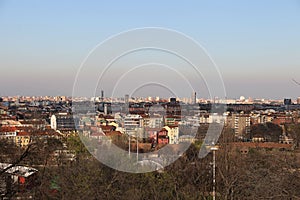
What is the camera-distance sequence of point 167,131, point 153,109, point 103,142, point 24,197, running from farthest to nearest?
point 167,131
point 153,109
point 103,142
point 24,197

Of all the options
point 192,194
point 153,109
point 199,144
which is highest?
point 153,109

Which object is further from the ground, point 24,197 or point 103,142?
point 103,142

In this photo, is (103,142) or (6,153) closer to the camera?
(6,153)

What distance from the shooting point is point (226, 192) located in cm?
632

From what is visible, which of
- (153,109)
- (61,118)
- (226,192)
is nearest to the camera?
(226,192)

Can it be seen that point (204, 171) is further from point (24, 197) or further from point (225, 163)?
point (24, 197)

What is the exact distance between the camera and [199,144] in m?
8.52

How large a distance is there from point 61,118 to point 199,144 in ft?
17.2

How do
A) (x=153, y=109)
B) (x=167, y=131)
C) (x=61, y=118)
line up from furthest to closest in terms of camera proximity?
(x=61, y=118)
(x=167, y=131)
(x=153, y=109)

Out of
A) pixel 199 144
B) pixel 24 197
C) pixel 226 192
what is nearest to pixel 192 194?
pixel 226 192

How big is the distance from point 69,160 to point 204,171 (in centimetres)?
235

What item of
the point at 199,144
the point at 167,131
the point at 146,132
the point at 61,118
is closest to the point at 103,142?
the point at 146,132

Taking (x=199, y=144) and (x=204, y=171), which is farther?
(x=199, y=144)

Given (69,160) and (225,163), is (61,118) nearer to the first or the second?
(69,160)
